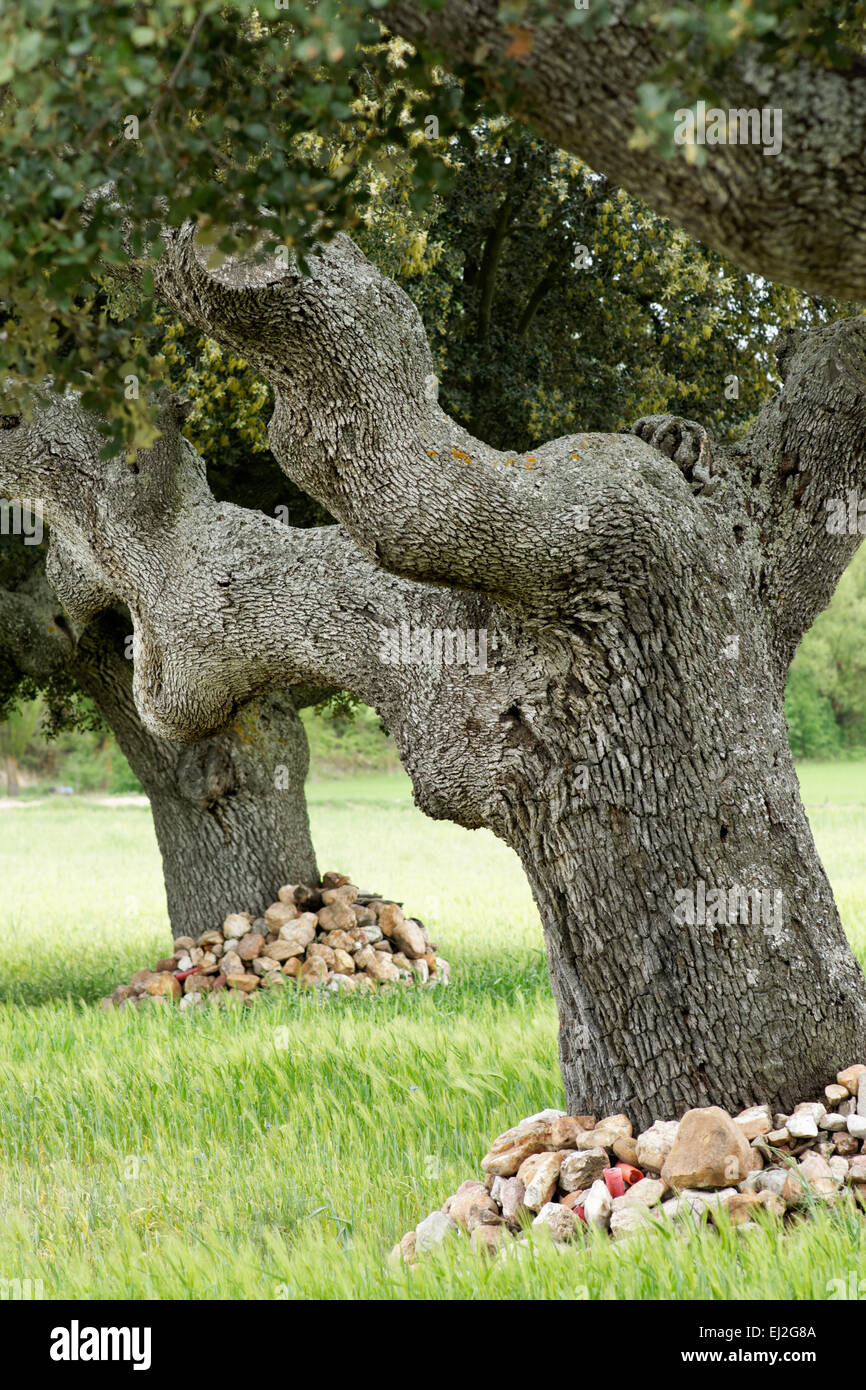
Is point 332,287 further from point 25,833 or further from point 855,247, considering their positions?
point 25,833

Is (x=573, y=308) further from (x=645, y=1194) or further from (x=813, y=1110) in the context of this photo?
(x=645, y=1194)

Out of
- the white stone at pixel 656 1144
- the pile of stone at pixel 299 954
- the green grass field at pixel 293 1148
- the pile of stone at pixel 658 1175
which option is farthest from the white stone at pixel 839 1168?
the pile of stone at pixel 299 954

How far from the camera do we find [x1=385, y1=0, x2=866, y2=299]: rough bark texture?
2.58 m

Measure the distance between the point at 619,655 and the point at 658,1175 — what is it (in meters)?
2.01

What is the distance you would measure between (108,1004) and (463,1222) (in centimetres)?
529

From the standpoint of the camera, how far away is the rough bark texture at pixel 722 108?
8.45ft

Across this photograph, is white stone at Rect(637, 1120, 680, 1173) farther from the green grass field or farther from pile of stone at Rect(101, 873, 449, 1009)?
pile of stone at Rect(101, 873, 449, 1009)

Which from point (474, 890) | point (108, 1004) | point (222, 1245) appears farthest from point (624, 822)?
point (474, 890)

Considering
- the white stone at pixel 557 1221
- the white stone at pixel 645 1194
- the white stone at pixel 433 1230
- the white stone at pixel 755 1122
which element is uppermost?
the white stone at pixel 755 1122

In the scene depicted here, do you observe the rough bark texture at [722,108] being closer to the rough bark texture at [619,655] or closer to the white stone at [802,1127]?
the rough bark texture at [619,655]

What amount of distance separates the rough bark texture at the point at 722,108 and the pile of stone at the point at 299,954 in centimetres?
693

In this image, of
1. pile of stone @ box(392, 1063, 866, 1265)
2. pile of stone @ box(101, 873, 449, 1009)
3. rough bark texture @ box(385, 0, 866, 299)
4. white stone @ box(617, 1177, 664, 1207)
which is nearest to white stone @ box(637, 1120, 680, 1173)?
pile of stone @ box(392, 1063, 866, 1265)

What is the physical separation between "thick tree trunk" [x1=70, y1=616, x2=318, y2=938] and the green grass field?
4.61ft

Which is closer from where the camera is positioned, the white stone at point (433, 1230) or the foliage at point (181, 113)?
the foliage at point (181, 113)
